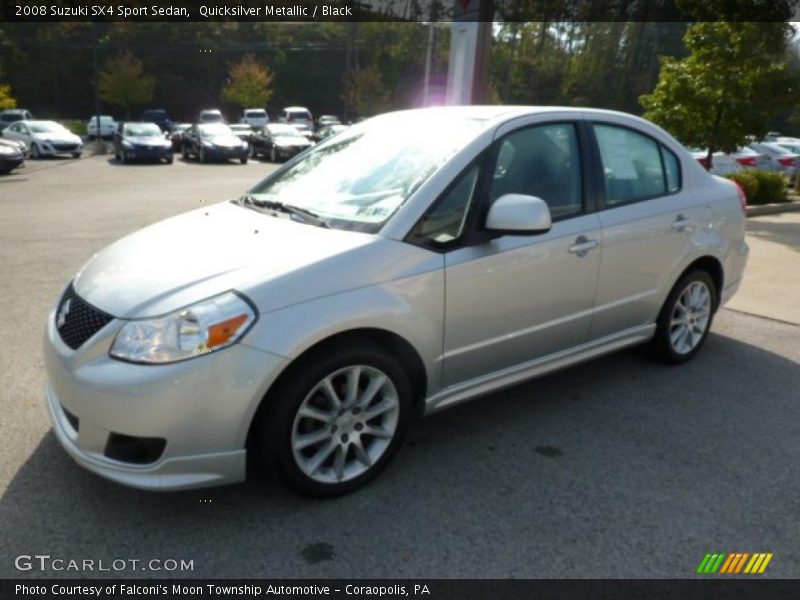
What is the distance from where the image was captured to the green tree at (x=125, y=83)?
165 feet

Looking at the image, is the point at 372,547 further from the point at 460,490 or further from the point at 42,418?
the point at 42,418

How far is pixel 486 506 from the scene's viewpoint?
115 inches

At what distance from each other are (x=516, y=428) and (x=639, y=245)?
1.33 metres

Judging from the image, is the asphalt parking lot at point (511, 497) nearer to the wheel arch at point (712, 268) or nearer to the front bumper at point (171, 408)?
the front bumper at point (171, 408)

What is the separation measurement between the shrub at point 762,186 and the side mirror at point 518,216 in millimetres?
11602

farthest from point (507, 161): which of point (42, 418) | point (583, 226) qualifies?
point (42, 418)

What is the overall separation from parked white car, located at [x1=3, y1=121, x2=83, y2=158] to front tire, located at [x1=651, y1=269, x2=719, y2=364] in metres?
25.6

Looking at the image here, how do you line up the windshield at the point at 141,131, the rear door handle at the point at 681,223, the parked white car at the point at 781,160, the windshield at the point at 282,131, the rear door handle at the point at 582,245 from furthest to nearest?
the windshield at the point at 282,131, the windshield at the point at 141,131, the parked white car at the point at 781,160, the rear door handle at the point at 681,223, the rear door handle at the point at 582,245

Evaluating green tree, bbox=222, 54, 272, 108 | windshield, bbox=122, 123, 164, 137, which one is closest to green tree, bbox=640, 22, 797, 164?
windshield, bbox=122, 123, 164, 137

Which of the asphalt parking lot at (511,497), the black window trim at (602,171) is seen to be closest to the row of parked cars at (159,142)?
the black window trim at (602,171)

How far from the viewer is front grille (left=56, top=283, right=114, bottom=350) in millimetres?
2711

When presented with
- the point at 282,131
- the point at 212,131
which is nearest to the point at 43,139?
the point at 212,131

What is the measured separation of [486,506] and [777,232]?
9.76 m
